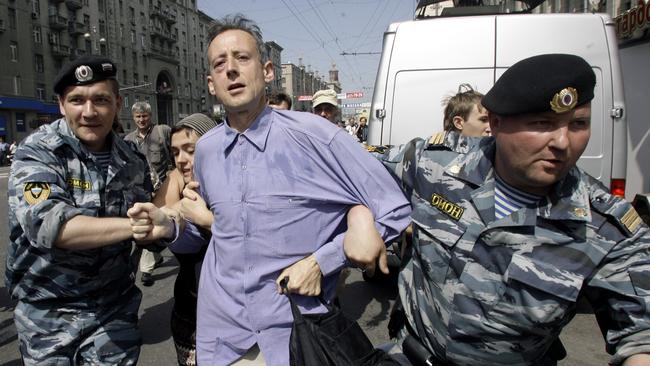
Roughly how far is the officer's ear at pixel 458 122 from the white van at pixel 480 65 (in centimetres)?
72

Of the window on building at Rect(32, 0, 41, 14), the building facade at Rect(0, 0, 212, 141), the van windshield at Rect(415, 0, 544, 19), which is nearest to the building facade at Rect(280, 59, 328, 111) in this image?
the building facade at Rect(0, 0, 212, 141)

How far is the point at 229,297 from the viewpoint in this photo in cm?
177

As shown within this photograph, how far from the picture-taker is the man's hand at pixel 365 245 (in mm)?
1564

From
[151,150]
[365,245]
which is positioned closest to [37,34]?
[151,150]

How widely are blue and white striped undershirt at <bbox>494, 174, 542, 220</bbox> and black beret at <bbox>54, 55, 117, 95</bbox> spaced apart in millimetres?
1832

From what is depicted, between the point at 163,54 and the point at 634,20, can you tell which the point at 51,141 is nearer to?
the point at 634,20

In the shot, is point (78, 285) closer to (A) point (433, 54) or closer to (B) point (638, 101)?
(A) point (433, 54)

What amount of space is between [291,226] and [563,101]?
3.33ft

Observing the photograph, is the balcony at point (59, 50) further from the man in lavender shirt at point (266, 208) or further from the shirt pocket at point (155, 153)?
the man in lavender shirt at point (266, 208)

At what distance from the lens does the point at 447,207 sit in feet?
5.44

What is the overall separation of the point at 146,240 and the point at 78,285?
0.54 meters

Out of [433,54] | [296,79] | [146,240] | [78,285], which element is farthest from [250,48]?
[296,79]

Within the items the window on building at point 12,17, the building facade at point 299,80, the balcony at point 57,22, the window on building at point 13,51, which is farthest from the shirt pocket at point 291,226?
the building facade at point 299,80

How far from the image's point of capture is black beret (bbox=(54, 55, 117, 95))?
206 cm
